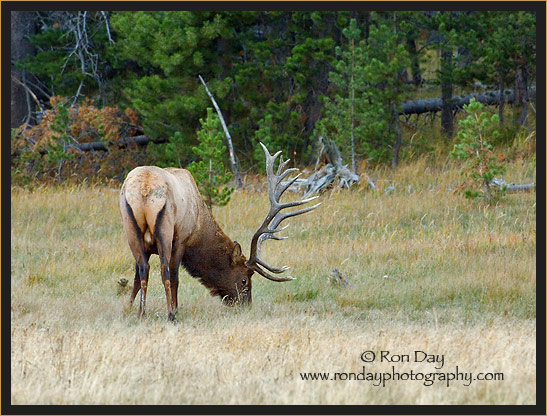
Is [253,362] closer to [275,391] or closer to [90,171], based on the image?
[275,391]

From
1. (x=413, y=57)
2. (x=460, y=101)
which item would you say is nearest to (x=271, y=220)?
(x=460, y=101)

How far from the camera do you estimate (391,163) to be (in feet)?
56.8

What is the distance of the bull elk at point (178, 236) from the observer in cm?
720

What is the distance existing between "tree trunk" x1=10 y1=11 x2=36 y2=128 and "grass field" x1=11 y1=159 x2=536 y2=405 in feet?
18.1

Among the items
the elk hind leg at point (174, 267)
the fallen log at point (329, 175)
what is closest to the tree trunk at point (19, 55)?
the fallen log at point (329, 175)

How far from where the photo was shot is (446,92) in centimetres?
1856

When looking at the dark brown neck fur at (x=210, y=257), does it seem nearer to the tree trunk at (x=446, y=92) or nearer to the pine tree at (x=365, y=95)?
the pine tree at (x=365, y=95)

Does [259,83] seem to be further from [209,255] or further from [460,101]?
[209,255]

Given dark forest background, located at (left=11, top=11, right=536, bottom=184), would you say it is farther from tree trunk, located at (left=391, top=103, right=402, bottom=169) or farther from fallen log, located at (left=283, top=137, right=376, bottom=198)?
fallen log, located at (left=283, top=137, right=376, bottom=198)

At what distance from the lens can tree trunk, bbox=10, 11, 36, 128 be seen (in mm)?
19781

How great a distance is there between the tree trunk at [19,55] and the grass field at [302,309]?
5.51 metres

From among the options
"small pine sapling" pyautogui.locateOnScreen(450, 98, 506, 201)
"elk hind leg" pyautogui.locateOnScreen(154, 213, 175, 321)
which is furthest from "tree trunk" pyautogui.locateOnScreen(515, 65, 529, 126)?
"elk hind leg" pyautogui.locateOnScreen(154, 213, 175, 321)

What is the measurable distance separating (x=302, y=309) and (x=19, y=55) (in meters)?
14.0

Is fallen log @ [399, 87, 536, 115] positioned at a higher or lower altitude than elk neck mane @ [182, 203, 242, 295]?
higher
